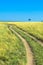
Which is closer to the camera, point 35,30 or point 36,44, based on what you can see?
point 36,44

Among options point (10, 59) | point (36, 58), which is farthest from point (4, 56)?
point (36, 58)

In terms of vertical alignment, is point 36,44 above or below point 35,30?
below

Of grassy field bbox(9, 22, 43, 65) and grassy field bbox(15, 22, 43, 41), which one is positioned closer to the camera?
grassy field bbox(9, 22, 43, 65)

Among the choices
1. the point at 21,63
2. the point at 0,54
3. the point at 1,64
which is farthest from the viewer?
the point at 0,54

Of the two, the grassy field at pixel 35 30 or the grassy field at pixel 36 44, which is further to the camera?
the grassy field at pixel 35 30

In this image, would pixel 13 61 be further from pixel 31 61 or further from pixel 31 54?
pixel 31 54

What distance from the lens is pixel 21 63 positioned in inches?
901

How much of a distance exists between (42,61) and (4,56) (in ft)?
13.4

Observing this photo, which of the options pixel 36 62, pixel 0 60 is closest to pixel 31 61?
pixel 36 62

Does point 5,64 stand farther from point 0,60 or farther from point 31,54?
point 31,54

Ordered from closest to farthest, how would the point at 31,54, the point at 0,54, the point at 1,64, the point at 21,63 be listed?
the point at 1,64 < the point at 21,63 < the point at 0,54 < the point at 31,54

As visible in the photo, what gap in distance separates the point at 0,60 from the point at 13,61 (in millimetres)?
1576

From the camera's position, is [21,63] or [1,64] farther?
[21,63]

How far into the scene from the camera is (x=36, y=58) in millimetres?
26203
